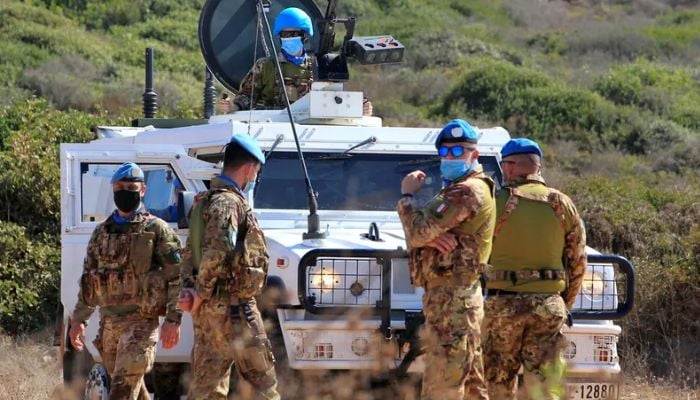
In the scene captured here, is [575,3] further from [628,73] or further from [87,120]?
[87,120]

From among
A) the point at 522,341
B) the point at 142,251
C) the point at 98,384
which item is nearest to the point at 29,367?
the point at 98,384

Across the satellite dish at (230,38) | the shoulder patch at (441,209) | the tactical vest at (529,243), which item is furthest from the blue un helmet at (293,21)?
the shoulder patch at (441,209)

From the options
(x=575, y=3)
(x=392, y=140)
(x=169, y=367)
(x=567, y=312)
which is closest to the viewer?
(x=567, y=312)

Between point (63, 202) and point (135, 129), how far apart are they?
1.46 metres

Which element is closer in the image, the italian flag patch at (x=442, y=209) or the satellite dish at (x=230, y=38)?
the italian flag patch at (x=442, y=209)

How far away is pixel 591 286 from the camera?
675 centimetres

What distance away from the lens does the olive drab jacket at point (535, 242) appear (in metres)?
6.14

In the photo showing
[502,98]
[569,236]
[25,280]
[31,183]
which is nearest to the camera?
[569,236]

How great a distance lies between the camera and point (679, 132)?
760 inches

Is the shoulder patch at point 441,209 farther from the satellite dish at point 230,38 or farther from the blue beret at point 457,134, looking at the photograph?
the satellite dish at point 230,38

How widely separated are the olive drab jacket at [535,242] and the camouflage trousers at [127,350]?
1738 mm

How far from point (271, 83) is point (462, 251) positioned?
140 inches

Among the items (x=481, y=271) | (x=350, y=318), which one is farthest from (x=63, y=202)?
(x=481, y=271)

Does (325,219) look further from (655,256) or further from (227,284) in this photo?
(655,256)
